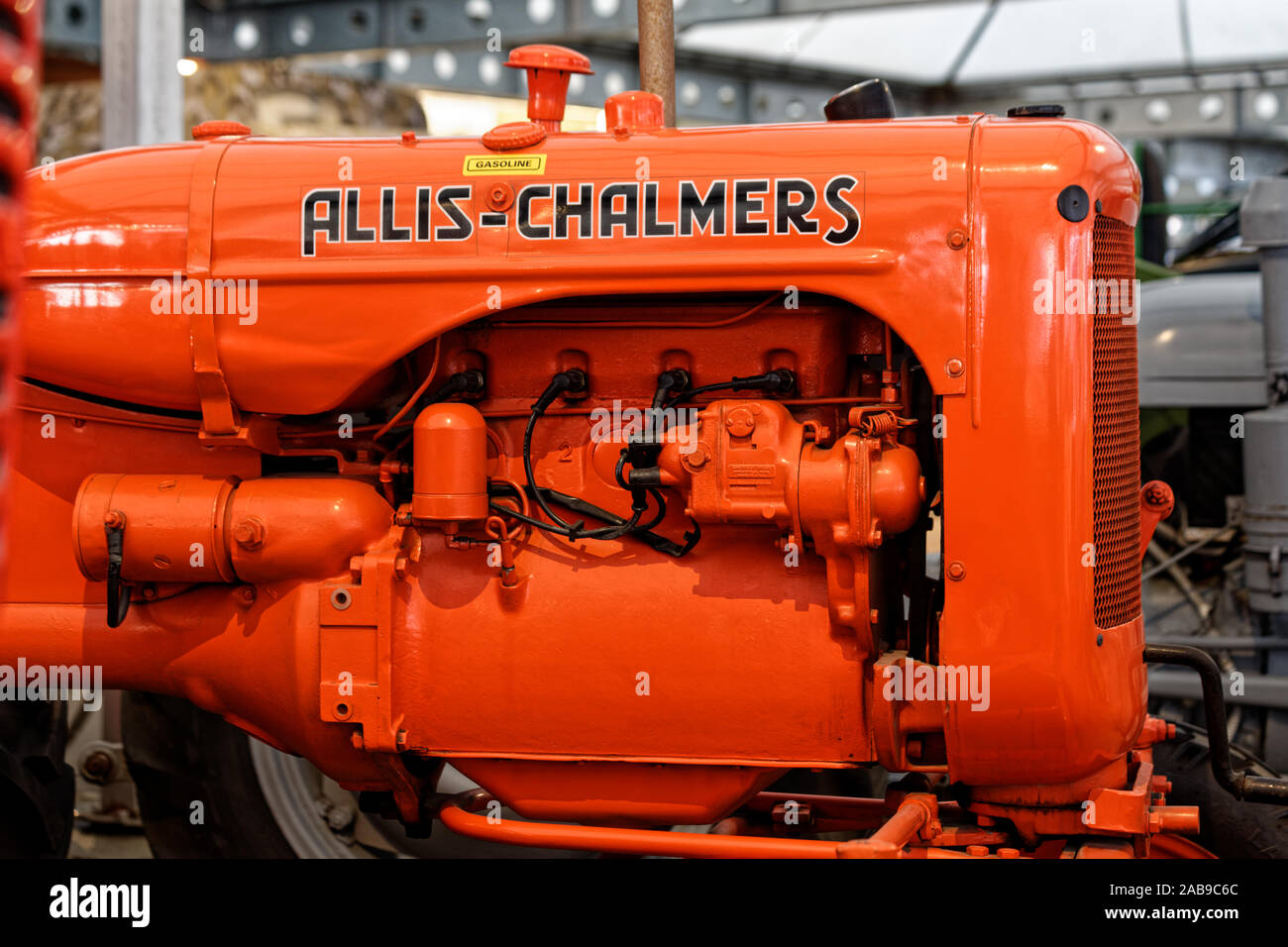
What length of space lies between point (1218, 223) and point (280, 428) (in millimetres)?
4243

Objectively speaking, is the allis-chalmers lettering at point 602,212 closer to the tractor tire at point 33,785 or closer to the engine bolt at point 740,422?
the engine bolt at point 740,422

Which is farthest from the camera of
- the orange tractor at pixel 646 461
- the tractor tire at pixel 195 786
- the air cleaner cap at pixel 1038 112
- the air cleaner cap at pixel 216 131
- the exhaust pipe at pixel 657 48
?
the tractor tire at pixel 195 786

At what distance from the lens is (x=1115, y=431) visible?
267 centimetres

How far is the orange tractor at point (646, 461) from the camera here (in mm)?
2516

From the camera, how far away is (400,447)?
291 centimetres

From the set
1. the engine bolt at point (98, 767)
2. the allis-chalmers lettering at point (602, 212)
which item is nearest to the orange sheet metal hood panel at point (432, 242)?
the allis-chalmers lettering at point (602, 212)

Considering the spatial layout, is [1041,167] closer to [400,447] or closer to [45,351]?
[400,447]

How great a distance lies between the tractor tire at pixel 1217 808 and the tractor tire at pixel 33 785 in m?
Result: 2.71

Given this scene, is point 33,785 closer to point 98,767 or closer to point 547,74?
point 98,767

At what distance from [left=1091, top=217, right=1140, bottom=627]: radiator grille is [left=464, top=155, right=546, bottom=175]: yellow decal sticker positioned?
108 centimetres

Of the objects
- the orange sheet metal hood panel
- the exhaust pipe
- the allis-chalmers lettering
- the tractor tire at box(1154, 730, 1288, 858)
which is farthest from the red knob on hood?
the tractor tire at box(1154, 730, 1288, 858)

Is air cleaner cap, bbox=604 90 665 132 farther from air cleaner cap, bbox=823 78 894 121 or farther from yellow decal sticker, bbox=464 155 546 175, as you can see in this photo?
air cleaner cap, bbox=823 78 894 121

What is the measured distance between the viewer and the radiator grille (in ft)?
8.46
